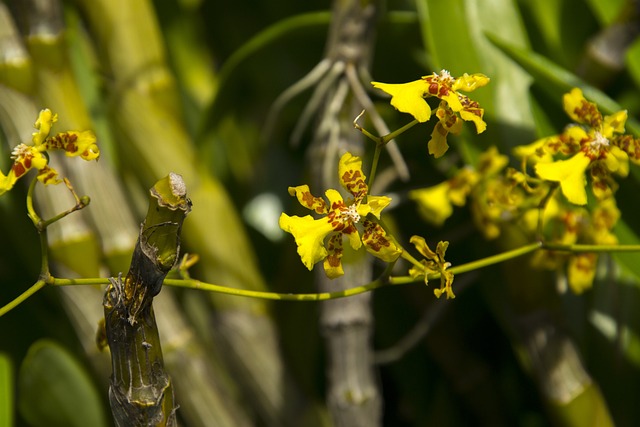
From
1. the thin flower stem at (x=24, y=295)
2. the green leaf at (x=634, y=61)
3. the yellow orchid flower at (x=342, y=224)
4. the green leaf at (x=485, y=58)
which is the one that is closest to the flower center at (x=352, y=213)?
the yellow orchid flower at (x=342, y=224)

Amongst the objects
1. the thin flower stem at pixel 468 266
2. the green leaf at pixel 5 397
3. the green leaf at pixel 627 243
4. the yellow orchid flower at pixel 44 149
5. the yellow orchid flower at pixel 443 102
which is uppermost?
the yellow orchid flower at pixel 44 149

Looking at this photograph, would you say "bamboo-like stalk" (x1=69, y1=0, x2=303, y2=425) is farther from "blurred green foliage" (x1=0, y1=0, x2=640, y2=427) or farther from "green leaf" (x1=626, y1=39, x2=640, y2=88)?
"green leaf" (x1=626, y1=39, x2=640, y2=88)

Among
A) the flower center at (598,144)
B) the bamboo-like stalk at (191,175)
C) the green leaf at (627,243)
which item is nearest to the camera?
the flower center at (598,144)

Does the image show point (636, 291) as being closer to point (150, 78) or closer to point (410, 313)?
point (410, 313)

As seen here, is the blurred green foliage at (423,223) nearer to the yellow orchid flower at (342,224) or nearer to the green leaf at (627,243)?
the green leaf at (627,243)

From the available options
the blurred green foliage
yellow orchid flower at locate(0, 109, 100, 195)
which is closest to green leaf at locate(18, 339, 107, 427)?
the blurred green foliage

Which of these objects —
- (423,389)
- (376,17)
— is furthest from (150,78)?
(423,389)

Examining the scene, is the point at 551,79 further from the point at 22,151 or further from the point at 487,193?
the point at 22,151
